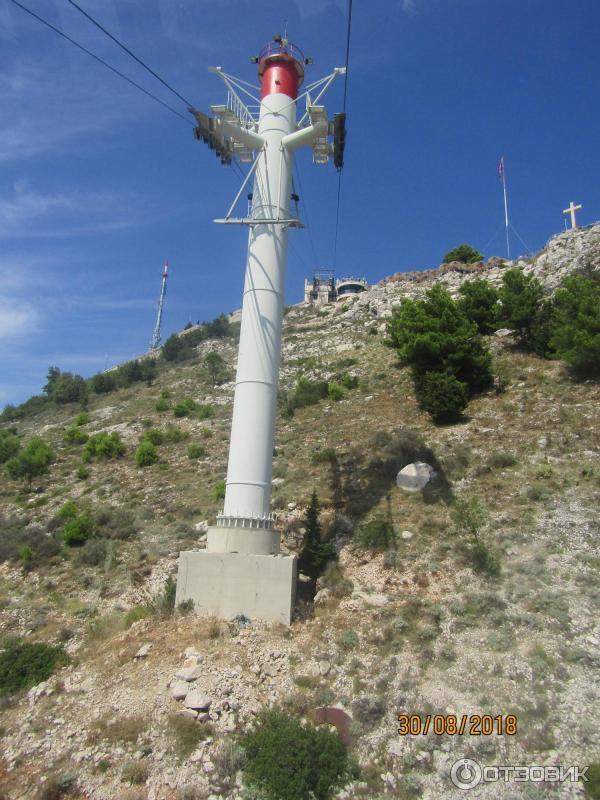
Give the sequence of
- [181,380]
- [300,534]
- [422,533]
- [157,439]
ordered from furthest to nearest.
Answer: [181,380] < [157,439] < [300,534] < [422,533]

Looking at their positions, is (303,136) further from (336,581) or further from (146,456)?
(146,456)

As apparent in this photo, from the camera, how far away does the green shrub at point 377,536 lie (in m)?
15.7

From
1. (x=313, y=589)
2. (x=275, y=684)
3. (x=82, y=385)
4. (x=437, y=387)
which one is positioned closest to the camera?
(x=275, y=684)

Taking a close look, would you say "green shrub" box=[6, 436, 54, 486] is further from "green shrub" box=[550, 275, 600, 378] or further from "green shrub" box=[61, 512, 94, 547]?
"green shrub" box=[550, 275, 600, 378]

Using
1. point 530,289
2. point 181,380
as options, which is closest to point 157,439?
point 181,380

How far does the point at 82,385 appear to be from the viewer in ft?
176

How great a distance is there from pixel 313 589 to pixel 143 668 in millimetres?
5004

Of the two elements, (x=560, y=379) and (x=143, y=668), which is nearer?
(x=143, y=668)

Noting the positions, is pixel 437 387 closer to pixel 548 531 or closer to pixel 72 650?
pixel 548 531

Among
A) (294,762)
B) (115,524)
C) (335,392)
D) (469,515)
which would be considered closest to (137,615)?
(294,762)

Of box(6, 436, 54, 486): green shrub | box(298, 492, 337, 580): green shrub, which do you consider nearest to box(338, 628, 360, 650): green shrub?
box(298, 492, 337, 580): green shrub

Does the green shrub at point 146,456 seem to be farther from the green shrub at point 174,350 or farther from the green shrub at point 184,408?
the green shrub at point 174,350

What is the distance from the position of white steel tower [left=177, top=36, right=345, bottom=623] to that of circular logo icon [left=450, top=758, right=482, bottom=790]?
196 inches
